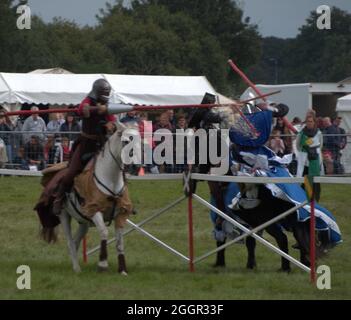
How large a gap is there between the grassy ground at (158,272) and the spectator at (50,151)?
251 cm

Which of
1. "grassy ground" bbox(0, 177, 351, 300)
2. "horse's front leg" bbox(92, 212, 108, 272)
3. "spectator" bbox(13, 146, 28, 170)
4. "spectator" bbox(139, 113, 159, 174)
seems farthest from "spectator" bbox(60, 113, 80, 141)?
"horse's front leg" bbox(92, 212, 108, 272)

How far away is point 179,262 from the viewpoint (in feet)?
41.4

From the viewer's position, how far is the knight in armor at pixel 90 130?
11062 mm

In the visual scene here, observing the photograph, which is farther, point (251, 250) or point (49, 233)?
point (49, 233)

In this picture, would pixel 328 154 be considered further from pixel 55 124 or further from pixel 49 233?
pixel 49 233

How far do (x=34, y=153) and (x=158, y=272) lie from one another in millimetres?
9760

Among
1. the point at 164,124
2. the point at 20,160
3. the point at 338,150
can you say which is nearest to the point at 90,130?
the point at 20,160

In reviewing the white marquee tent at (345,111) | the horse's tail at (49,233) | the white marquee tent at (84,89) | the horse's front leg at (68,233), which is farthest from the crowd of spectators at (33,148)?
the white marquee tent at (345,111)

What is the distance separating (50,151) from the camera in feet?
68.8

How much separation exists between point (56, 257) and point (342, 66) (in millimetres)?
74331

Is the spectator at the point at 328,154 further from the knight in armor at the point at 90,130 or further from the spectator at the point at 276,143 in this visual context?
the knight in armor at the point at 90,130

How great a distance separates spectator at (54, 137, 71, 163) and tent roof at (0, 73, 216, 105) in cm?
607

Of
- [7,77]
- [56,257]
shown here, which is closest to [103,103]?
[56,257]
